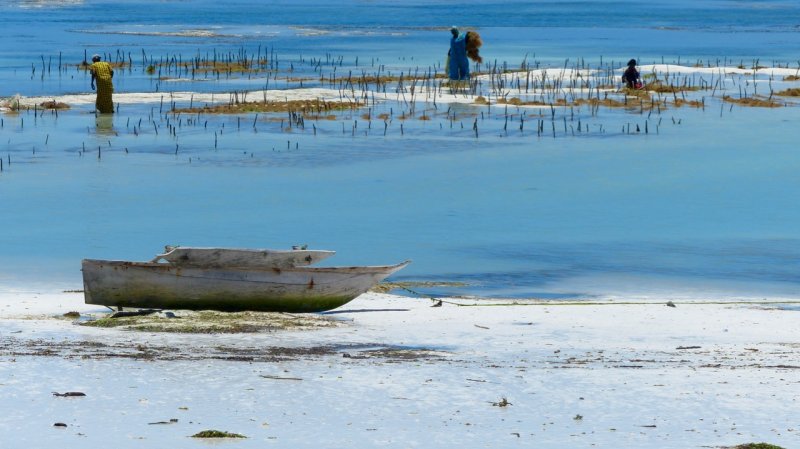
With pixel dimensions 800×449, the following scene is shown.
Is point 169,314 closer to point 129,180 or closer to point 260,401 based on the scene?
point 260,401

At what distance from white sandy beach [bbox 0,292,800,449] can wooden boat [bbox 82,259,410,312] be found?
0.31 m

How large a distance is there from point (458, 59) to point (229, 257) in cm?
2200

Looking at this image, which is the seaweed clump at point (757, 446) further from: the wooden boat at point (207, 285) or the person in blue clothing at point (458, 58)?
the person in blue clothing at point (458, 58)

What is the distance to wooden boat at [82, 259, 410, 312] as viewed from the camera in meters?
10.2

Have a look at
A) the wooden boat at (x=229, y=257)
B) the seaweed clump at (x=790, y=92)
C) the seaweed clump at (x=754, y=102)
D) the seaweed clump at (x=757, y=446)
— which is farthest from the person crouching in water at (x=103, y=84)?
the seaweed clump at (x=757, y=446)

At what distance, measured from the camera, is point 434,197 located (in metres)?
18.3

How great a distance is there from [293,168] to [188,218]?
425cm

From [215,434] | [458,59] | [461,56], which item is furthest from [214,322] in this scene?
[458,59]

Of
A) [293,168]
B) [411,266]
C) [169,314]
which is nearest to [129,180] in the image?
[293,168]

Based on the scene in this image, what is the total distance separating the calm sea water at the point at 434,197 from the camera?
13.7m

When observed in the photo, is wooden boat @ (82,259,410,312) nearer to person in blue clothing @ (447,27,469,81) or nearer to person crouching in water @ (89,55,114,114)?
person crouching in water @ (89,55,114,114)

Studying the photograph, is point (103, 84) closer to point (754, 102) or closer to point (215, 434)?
point (754, 102)

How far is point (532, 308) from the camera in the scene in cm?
1118

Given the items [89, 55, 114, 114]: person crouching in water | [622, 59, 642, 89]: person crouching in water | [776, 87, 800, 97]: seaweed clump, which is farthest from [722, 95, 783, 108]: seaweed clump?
[89, 55, 114, 114]: person crouching in water
